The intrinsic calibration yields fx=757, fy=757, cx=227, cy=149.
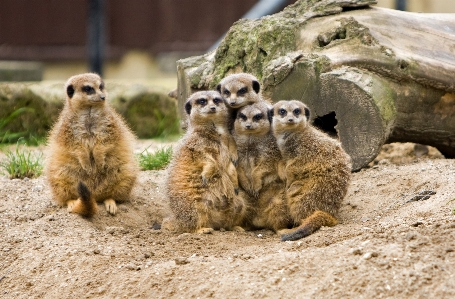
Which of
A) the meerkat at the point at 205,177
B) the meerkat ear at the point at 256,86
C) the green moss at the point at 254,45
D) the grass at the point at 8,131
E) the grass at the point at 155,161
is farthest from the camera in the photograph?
the grass at the point at 8,131

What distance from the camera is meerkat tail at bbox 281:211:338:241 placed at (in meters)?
3.59

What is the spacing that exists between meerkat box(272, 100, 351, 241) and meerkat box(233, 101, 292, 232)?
69 millimetres

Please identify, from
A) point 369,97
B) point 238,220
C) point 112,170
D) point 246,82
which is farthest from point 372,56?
point 112,170

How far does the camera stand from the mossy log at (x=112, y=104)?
279 inches

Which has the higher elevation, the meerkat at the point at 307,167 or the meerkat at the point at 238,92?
the meerkat at the point at 238,92

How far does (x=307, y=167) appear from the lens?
4027 millimetres

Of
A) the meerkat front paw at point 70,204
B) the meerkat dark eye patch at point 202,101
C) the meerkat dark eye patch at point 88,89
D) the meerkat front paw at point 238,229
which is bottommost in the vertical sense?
the meerkat front paw at point 70,204

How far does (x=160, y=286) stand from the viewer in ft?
9.97

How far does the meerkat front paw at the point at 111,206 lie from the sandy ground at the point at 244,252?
0.14 ft

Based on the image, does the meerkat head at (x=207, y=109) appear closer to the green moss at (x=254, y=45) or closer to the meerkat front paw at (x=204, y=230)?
the meerkat front paw at (x=204, y=230)

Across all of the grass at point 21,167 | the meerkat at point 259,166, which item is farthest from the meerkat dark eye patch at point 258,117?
the grass at point 21,167

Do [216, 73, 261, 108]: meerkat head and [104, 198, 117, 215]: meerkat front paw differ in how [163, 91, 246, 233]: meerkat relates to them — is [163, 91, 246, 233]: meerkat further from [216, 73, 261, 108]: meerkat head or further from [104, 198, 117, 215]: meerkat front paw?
[104, 198, 117, 215]: meerkat front paw

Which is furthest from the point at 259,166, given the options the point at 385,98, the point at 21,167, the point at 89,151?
the point at 21,167

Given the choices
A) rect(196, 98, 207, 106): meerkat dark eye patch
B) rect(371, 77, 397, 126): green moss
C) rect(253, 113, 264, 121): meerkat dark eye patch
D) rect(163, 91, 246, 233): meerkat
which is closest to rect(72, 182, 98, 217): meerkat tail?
rect(163, 91, 246, 233): meerkat
